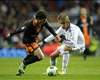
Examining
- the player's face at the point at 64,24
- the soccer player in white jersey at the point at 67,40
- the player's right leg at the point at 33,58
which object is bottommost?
the player's right leg at the point at 33,58

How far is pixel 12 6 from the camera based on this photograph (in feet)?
121

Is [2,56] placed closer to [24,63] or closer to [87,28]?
[87,28]

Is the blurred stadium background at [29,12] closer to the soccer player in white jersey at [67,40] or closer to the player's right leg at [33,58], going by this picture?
the soccer player in white jersey at [67,40]

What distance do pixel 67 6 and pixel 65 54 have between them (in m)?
17.7

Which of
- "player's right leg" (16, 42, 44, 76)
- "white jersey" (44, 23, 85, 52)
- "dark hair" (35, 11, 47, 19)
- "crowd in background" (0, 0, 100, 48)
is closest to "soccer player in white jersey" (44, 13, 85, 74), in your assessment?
"white jersey" (44, 23, 85, 52)

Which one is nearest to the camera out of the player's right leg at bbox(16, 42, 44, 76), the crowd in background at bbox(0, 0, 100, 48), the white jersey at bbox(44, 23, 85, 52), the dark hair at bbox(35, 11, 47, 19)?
the dark hair at bbox(35, 11, 47, 19)

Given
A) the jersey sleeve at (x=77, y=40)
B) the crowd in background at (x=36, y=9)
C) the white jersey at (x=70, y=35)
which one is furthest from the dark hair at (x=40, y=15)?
the crowd in background at (x=36, y=9)

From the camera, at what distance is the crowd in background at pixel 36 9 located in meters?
35.5

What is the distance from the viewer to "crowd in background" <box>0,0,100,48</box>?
3553cm

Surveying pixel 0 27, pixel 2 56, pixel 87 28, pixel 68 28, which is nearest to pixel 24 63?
pixel 68 28

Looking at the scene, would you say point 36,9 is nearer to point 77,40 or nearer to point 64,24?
point 77,40

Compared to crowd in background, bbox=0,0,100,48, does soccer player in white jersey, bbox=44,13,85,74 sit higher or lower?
lower

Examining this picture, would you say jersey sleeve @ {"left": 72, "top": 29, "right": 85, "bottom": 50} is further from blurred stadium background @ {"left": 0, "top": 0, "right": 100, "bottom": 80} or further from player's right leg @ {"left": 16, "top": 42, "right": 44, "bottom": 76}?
blurred stadium background @ {"left": 0, "top": 0, "right": 100, "bottom": 80}

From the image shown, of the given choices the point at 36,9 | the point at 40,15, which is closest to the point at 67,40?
the point at 40,15
